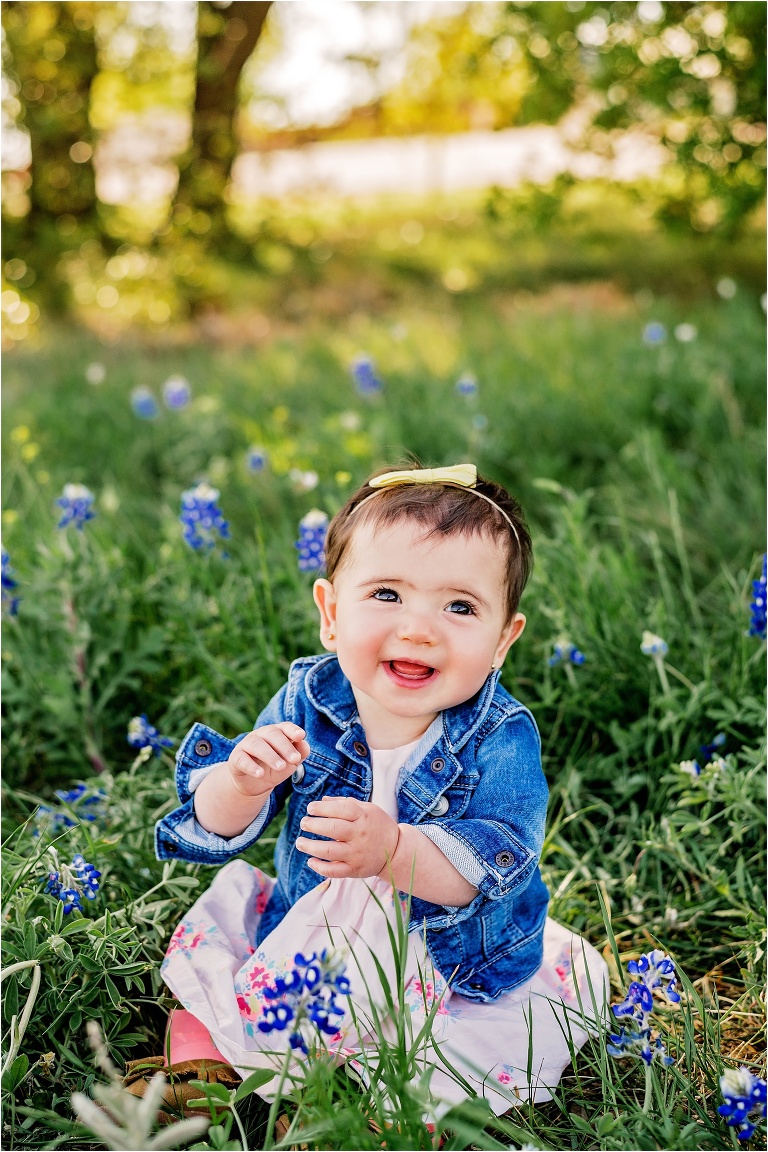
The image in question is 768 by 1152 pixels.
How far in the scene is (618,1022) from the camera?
74.4 inches

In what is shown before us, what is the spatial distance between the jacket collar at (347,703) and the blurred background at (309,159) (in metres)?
4.37

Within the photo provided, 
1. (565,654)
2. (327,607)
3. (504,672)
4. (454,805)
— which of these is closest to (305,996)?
(454,805)

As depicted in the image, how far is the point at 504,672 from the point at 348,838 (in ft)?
3.52

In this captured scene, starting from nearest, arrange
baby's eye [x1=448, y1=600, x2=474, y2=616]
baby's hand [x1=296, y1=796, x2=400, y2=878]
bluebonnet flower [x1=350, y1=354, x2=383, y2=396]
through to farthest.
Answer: baby's hand [x1=296, y1=796, x2=400, y2=878], baby's eye [x1=448, y1=600, x2=474, y2=616], bluebonnet flower [x1=350, y1=354, x2=383, y2=396]

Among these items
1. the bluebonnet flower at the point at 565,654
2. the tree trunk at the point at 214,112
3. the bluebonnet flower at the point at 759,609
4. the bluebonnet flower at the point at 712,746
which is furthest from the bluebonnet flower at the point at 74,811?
the tree trunk at the point at 214,112

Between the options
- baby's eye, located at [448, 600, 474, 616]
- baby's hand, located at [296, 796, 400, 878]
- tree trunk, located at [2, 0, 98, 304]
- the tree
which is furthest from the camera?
tree trunk, located at [2, 0, 98, 304]

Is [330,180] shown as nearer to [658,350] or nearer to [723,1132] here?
[658,350]

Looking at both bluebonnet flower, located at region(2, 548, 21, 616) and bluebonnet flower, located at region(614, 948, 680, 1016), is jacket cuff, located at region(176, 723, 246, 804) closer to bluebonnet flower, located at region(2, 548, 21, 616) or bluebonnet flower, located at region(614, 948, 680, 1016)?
bluebonnet flower, located at region(614, 948, 680, 1016)

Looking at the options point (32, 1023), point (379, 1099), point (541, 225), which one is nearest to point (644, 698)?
point (379, 1099)

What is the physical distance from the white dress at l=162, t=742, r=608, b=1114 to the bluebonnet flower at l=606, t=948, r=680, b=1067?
5 centimetres

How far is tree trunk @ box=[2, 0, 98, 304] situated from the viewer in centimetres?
634

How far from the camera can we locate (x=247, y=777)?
68.1 inches

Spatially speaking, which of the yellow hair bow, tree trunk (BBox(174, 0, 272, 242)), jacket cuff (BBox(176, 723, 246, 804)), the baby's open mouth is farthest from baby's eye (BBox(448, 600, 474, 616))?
tree trunk (BBox(174, 0, 272, 242))

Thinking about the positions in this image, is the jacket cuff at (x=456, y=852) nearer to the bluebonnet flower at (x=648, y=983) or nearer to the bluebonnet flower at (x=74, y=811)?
the bluebonnet flower at (x=648, y=983)
